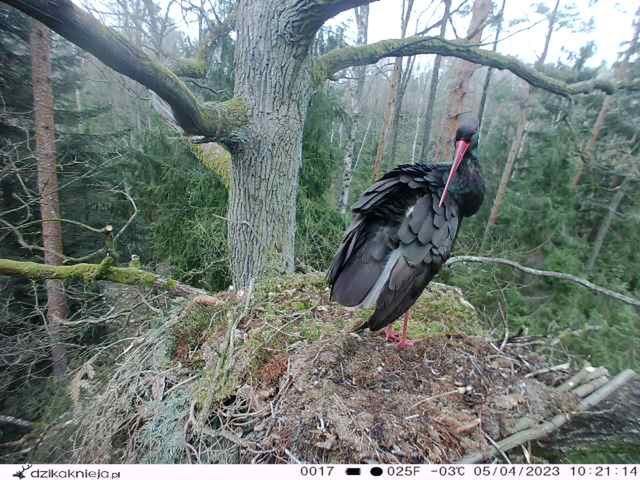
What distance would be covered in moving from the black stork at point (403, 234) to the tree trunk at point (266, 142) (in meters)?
0.97

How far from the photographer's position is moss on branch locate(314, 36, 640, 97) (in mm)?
2670

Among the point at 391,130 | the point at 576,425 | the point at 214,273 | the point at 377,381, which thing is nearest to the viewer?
the point at 576,425

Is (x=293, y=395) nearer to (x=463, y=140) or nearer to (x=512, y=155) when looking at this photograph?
(x=463, y=140)

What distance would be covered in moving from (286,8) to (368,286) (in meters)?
1.90

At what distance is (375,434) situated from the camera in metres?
1.36

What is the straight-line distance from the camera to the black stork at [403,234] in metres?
1.71

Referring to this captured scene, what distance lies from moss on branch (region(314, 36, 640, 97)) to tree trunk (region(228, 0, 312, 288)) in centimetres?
35

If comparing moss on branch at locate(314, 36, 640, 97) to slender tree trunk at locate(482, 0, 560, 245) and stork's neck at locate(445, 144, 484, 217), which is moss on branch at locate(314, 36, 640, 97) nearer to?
stork's neck at locate(445, 144, 484, 217)

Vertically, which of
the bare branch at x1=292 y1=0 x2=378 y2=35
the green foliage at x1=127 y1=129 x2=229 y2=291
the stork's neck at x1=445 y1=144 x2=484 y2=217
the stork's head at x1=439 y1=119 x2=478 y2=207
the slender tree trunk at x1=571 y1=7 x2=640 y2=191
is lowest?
the green foliage at x1=127 y1=129 x2=229 y2=291

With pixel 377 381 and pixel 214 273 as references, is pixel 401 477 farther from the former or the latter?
pixel 214 273

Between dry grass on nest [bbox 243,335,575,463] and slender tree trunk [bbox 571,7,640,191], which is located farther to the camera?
slender tree trunk [bbox 571,7,640,191]

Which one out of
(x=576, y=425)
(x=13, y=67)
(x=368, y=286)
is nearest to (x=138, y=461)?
(x=368, y=286)

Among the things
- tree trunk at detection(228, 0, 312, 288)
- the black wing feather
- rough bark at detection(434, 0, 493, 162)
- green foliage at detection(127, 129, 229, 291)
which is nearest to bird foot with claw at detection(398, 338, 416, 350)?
the black wing feather

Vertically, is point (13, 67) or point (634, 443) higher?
point (13, 67)
